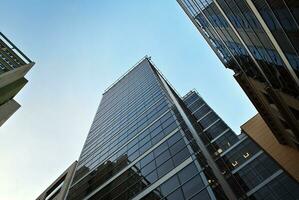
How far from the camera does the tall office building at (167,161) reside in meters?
26.7

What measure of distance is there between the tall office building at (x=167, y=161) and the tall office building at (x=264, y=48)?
5226 millimetres

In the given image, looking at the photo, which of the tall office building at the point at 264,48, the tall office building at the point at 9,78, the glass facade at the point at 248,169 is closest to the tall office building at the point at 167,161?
the glass facade at the point at 248,169

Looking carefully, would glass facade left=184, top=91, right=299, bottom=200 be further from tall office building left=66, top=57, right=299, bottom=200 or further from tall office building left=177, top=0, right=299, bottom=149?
tall office building left=177, top=0, right=299, bottom=149

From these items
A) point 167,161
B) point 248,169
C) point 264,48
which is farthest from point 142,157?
point 264,48

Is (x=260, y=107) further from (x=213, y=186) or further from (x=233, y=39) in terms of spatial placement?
(x=213, y=186)

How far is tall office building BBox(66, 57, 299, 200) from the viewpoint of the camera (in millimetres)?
26672

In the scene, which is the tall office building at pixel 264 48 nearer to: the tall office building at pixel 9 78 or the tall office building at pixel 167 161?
the tall office building at pixel 167 161

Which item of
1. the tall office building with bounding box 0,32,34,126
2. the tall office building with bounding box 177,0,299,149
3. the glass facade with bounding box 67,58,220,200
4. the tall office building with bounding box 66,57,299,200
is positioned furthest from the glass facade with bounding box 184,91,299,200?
the tall office building with bounding box 0,32,34,126

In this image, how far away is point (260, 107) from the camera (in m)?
38.7

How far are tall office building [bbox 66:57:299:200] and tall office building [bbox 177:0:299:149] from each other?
5226 millimetres

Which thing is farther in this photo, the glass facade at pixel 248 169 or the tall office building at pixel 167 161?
the glass facade at pixel 248 169

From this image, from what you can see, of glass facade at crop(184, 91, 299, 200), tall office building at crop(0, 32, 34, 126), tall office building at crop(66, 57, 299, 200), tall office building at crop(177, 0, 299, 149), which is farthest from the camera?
tall office building at crop(0, 32, 34, 126)

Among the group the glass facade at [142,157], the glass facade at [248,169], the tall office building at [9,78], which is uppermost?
the tall office building at [9,78]

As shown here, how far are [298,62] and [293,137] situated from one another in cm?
1403
